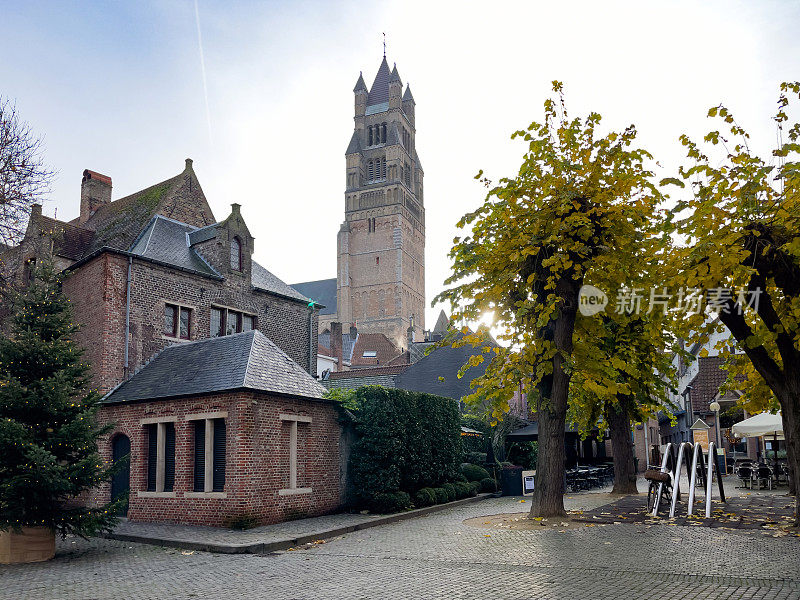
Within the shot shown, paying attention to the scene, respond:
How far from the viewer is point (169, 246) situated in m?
23.9

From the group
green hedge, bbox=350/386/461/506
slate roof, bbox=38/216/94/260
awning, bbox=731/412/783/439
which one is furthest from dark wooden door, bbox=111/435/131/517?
awning, bbox=731/412/783/439

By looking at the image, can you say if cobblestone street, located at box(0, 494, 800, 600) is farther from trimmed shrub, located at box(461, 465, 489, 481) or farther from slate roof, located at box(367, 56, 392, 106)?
slate roof, located at box(367, 56, 392, 106)

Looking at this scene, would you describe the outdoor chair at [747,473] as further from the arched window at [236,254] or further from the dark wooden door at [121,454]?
the dark wooden door at [121,454]

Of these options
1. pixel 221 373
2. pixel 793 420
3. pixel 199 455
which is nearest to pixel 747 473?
pixel 793 420

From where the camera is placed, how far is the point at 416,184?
317 feet

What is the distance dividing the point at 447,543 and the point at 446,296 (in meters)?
5.26

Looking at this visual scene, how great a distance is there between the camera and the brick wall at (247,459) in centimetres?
1538

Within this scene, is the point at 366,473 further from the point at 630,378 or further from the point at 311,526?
the point at 630,378

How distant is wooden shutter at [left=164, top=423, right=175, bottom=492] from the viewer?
56.0ft

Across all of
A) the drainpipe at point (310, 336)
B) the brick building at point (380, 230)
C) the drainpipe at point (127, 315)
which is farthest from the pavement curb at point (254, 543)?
the brick building at point (380, 230)

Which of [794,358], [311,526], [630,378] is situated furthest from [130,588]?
[630,378]

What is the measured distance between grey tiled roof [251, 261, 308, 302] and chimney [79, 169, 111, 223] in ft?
26.3

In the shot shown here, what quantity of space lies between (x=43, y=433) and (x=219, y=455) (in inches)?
183

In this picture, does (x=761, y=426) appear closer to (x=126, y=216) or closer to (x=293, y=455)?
(x=293, y=455)
